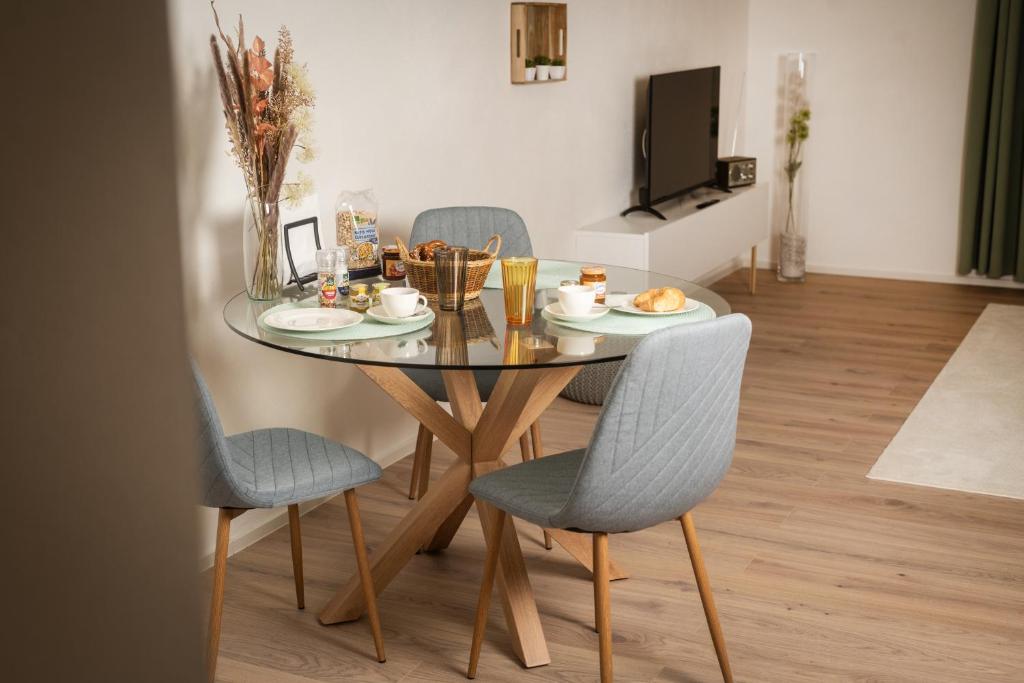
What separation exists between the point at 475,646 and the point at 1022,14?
532 centimetres

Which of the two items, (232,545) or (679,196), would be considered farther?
(679,196)

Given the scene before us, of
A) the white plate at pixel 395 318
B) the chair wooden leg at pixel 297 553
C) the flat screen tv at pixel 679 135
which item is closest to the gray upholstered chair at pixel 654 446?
the white plate at pixel 395 318

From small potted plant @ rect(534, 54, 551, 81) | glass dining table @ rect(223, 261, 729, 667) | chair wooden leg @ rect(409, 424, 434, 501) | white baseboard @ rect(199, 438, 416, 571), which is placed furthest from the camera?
small potted plant @ rect(534, 54, 551, 81)

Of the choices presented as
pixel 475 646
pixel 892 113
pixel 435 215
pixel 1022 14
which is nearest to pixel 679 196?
pixel 892 113

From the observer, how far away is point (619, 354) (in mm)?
2189

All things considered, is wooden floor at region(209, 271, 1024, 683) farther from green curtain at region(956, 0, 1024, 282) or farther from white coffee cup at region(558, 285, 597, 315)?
green curtain at region(956, 0, 1024, 282)

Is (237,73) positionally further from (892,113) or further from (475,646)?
(892,113)

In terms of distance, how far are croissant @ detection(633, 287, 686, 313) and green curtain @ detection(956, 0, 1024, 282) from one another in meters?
4.45

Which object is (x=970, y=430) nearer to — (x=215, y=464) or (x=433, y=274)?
(x=433, y=274)

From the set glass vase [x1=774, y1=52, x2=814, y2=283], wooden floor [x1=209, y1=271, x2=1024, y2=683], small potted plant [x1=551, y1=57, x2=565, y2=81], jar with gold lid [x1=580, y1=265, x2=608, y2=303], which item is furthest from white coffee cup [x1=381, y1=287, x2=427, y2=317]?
glass vase [x1=774, y1=52, x2=814, y2=283]

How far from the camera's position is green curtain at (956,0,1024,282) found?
614 cm

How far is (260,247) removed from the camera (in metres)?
2.71

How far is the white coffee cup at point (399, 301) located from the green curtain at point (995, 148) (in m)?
4.85

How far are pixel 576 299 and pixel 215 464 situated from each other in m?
0.86
